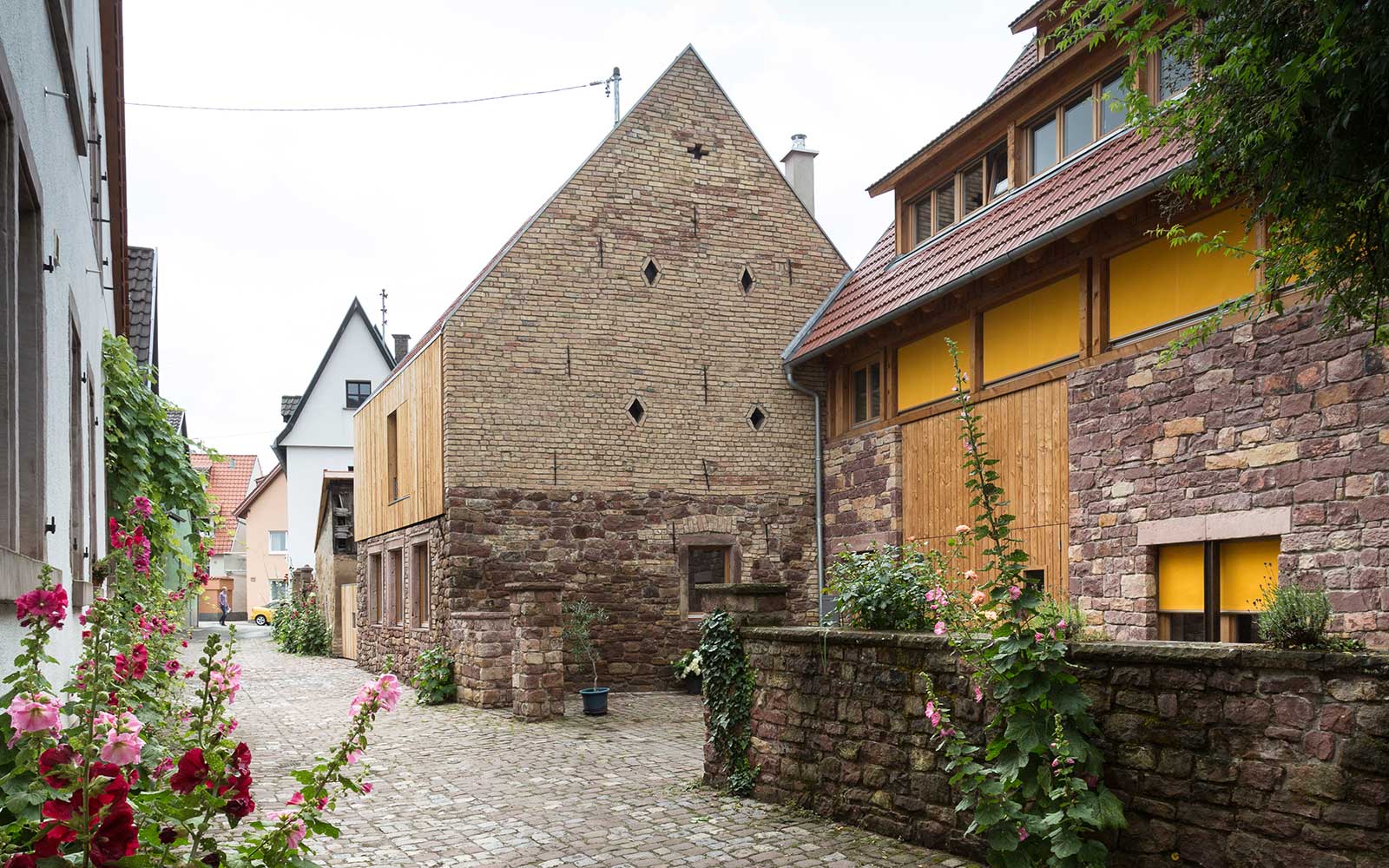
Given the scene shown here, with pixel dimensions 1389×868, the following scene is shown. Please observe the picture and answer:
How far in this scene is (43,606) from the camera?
2746mm

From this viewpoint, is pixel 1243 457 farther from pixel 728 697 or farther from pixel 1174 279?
pixel 728 697

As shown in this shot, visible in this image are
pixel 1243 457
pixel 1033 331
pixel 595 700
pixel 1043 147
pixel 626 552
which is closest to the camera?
pixel 1243 457

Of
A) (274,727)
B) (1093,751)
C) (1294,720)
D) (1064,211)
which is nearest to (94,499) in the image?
(274,727)

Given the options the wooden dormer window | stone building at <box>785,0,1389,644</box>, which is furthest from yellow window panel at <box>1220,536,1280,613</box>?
the wooden dormer window

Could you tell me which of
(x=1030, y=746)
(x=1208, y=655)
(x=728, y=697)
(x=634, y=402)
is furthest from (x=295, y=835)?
(x=634, y=402)

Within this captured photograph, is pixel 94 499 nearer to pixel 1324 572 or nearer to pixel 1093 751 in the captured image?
pixel 1093 751

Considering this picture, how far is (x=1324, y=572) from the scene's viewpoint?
8422mm

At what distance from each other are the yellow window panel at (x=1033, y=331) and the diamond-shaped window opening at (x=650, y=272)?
582 cm

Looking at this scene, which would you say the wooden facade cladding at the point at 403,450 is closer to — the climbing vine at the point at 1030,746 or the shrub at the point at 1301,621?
the climbing vine at the point at 1030,746

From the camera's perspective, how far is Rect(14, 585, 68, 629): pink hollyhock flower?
271 cm

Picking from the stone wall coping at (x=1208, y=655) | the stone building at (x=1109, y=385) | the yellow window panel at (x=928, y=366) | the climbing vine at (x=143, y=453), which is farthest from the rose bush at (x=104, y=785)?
the yellow window panel at (x=928, y=366)

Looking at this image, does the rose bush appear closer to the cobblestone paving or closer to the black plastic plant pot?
the cobblestone paving

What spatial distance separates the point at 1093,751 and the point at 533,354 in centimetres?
1198

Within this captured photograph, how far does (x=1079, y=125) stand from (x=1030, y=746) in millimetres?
8661
